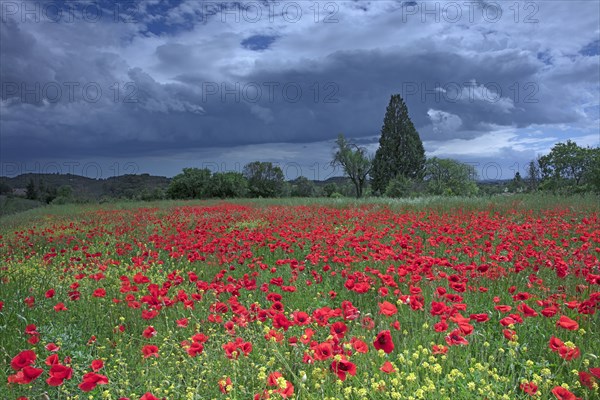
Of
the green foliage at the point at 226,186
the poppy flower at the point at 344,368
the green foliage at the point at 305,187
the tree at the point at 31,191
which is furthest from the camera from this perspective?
the green foliage at the point at 305,187

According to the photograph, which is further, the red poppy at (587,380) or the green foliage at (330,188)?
the green foliage at (330,188)

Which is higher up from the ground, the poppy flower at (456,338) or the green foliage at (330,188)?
the green foliage at (330,188)

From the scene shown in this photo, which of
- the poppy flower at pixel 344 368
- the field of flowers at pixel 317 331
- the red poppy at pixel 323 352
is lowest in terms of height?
the field of flowers at pixel 317 331

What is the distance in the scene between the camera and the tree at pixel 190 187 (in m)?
46.6

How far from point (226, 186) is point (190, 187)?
4.17 m

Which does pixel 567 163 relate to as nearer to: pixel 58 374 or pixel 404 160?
pixel 404 160

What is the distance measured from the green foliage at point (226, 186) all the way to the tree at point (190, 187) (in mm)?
908

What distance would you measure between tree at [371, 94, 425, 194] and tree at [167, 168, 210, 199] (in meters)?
21.9

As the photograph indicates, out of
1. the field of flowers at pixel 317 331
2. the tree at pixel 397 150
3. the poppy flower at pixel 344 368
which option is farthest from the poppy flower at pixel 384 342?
the tree at pixel 397 150

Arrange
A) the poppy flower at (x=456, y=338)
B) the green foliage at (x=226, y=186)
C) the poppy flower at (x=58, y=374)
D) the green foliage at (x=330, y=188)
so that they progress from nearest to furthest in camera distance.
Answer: the poppy flower at (x=58, y=374) → the poppy flower at (x=456, y=338) → the green foliage at (x=226, y=186) → the green foliage at (x=330, y=188)

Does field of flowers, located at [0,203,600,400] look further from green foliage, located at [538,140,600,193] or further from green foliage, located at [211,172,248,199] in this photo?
green foliage, located at [538,140,600,193]

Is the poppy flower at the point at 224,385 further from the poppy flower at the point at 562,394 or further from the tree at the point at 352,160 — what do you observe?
the tree at the point at 352,160

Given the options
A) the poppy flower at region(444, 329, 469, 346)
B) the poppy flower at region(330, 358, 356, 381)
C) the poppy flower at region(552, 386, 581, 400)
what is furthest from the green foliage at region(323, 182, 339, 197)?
the poppy flower at region(552, 386, 581, 400)

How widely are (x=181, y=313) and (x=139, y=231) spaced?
8108 mm
